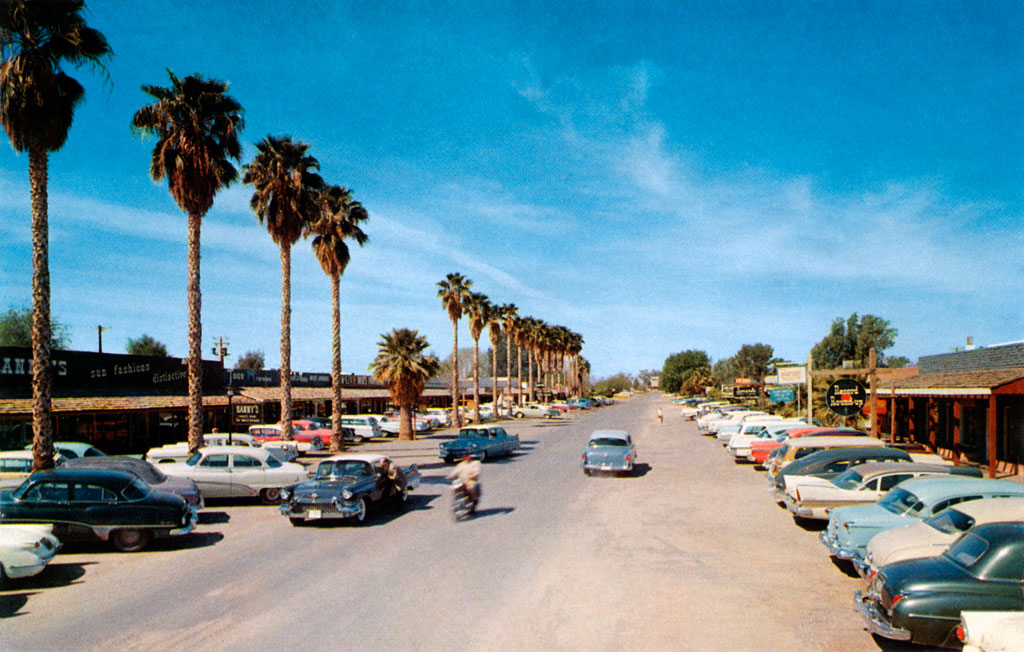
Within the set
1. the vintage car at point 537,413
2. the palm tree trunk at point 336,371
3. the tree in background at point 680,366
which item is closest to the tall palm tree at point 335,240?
the palm tree trunk at point 336,371

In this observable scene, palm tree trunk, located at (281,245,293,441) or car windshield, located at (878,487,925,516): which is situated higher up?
palm tree trunk, located at (281,245,293,441)

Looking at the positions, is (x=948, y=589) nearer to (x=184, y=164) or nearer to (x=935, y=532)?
(x=935, y=532)

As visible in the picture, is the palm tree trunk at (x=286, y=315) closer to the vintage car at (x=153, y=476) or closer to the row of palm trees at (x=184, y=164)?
the row of palm trees at (x=184, y=164)

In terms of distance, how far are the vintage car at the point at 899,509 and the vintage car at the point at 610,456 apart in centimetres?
1160

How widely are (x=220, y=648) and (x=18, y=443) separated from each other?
76.4ft

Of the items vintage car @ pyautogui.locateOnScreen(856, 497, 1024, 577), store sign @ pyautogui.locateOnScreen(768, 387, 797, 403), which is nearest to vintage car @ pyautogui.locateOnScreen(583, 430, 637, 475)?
vintage car @ pyautogui.locateOnScreen(856, 497, 1024, 577)

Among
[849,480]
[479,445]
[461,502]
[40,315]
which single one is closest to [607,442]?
[479,445]

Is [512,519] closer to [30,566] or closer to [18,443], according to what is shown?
[30,566]

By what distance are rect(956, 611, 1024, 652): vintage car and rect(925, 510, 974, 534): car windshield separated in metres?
3.33

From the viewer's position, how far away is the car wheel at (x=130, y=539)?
12836 millimetres

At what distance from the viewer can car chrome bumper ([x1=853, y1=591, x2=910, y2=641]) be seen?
747 cm

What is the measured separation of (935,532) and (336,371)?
29384 mm

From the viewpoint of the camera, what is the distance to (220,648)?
787 centimetres

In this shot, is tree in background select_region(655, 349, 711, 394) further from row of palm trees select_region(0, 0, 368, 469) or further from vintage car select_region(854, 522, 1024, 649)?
→ vintage car select_region(854, 522, 1024, 649)
